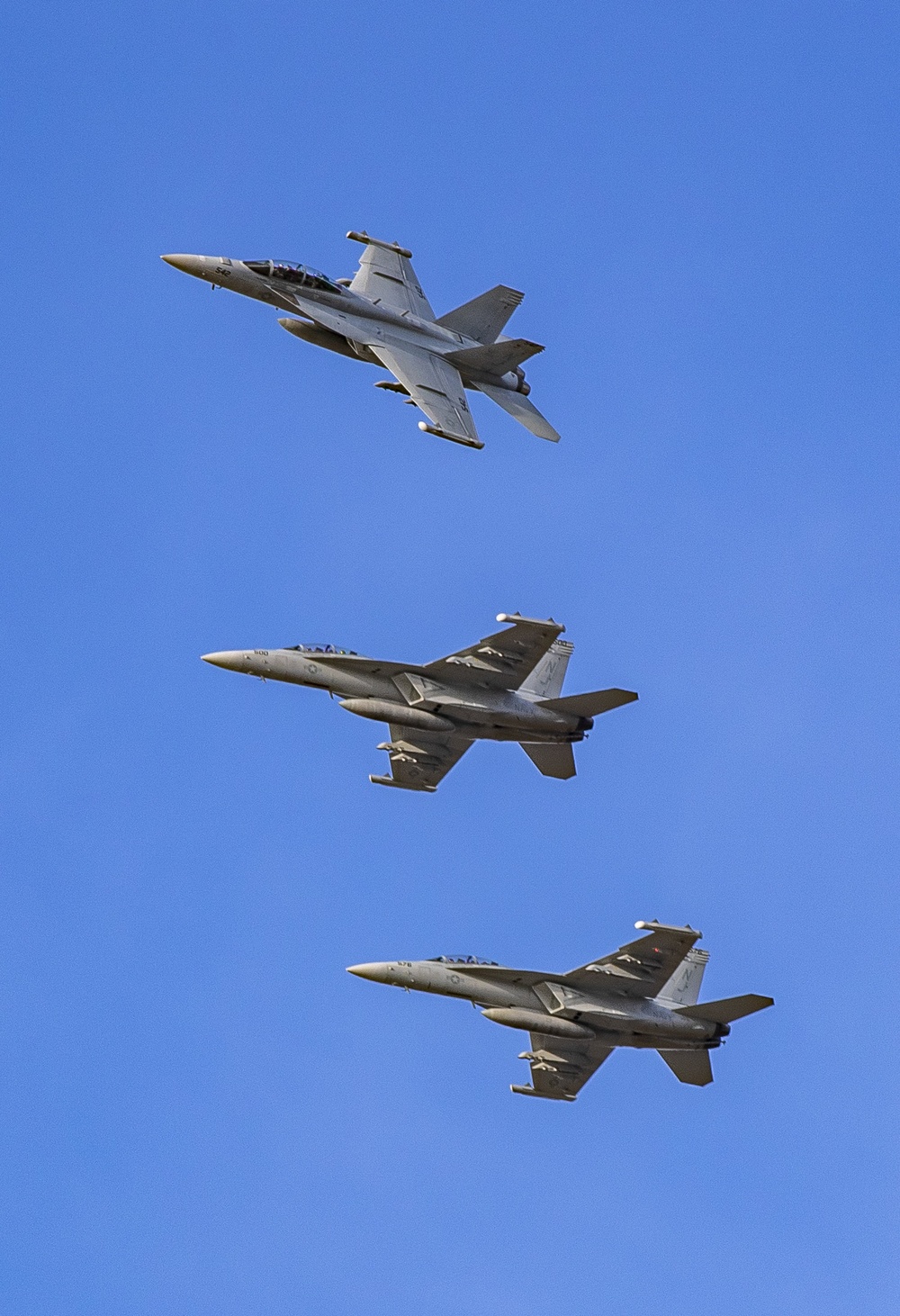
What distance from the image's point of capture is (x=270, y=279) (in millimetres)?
61500

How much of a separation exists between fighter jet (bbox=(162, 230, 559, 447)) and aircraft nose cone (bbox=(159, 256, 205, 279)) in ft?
0.09

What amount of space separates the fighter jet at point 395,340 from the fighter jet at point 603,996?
53.4ft

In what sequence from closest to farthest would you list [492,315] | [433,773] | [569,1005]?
[569,1005] < [433,773] < [492,315]

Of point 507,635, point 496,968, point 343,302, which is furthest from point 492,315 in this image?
point 496,968

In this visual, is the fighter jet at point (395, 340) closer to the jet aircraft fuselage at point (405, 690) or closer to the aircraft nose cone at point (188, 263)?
the aircraft nose cone at point (188, 263)

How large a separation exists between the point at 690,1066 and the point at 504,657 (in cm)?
1328

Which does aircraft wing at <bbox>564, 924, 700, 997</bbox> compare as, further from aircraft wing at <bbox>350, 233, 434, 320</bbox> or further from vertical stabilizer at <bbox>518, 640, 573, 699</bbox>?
aircraft wing at <bbox>350, 233, 434, 320</bbox>

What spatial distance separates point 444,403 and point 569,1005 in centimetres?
1839

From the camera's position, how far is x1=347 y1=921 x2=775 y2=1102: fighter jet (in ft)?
183

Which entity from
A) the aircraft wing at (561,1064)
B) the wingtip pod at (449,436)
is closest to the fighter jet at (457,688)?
the wingtip pod at (449,436)

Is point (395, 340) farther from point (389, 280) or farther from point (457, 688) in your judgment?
point (457, 688)

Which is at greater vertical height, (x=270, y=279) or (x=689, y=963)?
(x=270, y=279)

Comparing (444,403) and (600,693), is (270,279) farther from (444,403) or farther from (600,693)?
(600,693)

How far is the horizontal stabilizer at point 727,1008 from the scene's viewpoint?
5478 centimetres
